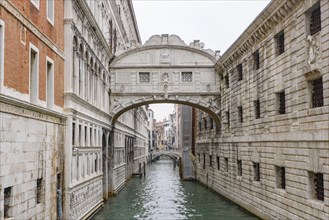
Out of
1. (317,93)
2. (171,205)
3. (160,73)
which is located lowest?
(171,205)

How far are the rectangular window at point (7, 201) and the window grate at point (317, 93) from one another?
879 centimetres

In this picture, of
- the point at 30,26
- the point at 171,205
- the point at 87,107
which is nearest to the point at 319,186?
the point at 30,26

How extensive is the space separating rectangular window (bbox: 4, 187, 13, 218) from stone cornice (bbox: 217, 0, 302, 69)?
10270mm

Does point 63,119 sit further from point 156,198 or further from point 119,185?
point 119,185

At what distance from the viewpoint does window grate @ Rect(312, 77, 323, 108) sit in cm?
1282

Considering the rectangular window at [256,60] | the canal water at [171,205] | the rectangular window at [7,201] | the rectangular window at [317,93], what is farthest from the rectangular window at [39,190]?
the rectangular window at [256,60]

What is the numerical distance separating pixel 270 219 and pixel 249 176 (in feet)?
11.5

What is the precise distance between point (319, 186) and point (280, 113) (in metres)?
3.98

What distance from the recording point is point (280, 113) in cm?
1627

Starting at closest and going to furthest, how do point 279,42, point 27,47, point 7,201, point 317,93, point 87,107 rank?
1. point 7,201
2. point 27,47
3. point 317,93
4. point 279,42
5. point 87,107

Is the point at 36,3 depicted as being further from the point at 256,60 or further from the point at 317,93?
the point at 256,60

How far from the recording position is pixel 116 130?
97.1 feet

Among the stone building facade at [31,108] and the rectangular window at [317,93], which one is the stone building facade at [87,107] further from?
the rectangular window at [317,93]

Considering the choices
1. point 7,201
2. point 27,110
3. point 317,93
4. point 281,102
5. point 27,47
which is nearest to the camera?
point 7,201
